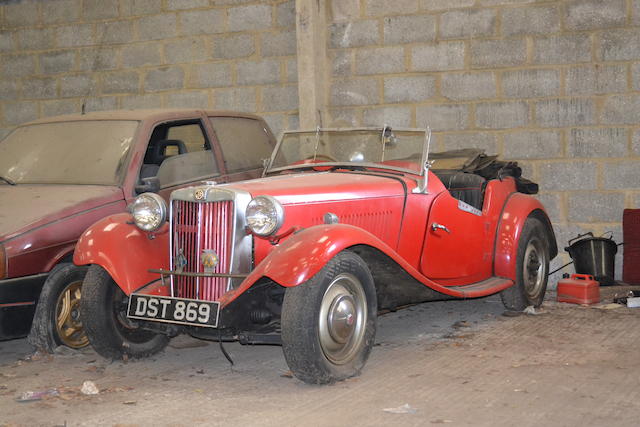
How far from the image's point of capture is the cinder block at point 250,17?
841 centimetres

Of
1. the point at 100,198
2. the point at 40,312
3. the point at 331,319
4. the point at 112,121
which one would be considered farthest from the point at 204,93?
the point at 331,319

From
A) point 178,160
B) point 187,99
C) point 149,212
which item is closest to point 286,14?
point 187,99

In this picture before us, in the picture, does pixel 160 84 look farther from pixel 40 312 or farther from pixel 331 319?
pixel 331 319

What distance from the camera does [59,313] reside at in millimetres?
4902

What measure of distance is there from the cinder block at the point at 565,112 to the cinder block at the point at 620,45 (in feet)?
1.48

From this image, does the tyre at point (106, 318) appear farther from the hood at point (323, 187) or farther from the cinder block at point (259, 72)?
the cinder block at point (259, 72)

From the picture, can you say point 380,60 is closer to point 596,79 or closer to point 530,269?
point 596,79

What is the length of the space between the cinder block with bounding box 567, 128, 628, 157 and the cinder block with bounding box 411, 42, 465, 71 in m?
1.31

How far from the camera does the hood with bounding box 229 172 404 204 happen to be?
14.6ft

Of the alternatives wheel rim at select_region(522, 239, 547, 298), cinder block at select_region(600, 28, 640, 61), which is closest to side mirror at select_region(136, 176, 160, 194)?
wheel rim at select_region(522, 239, 547, 298)

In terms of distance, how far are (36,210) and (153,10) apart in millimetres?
4597

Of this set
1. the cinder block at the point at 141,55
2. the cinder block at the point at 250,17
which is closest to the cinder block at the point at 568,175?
the cinder block at the point at 250,17

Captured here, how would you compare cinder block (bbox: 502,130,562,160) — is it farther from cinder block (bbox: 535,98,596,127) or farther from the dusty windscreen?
the dusty windscreen

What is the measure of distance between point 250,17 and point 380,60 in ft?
5.10
